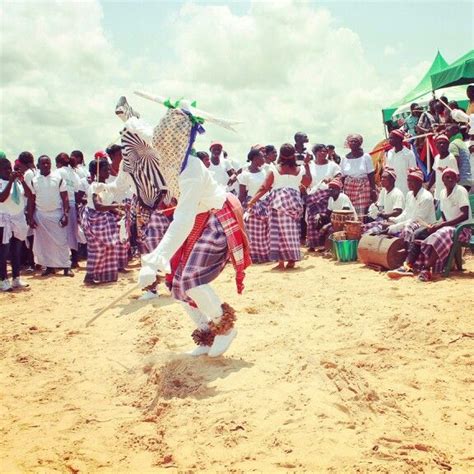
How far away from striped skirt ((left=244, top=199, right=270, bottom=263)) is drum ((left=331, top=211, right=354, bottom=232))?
1.11 meters

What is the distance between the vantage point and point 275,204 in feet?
28.8

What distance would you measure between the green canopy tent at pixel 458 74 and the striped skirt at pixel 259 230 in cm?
479

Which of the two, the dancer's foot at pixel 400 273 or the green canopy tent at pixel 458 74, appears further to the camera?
the green canopy tent at pixel 458 74

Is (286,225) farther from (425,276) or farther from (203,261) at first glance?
(203,261)

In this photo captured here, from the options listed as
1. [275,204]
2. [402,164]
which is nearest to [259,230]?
[275,204]

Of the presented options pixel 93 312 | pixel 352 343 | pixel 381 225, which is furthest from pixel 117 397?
pixel 381 225

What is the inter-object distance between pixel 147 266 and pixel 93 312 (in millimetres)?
3461

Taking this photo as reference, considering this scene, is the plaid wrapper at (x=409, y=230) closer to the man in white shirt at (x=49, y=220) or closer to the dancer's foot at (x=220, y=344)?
the dancer's foot at (x=220, y=344)

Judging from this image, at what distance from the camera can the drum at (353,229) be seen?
8.81 m

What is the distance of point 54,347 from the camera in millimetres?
5539

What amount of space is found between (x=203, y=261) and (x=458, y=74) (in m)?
8.56

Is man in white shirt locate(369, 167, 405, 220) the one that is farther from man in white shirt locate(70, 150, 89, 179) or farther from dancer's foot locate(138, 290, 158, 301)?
man in white shirt locate(70, 150, 89, 179)

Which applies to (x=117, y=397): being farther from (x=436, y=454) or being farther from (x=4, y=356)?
(x=436, y=454)

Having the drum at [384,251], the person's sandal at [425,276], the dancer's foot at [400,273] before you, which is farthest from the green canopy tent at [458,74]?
the person's sandal at [425,276]
